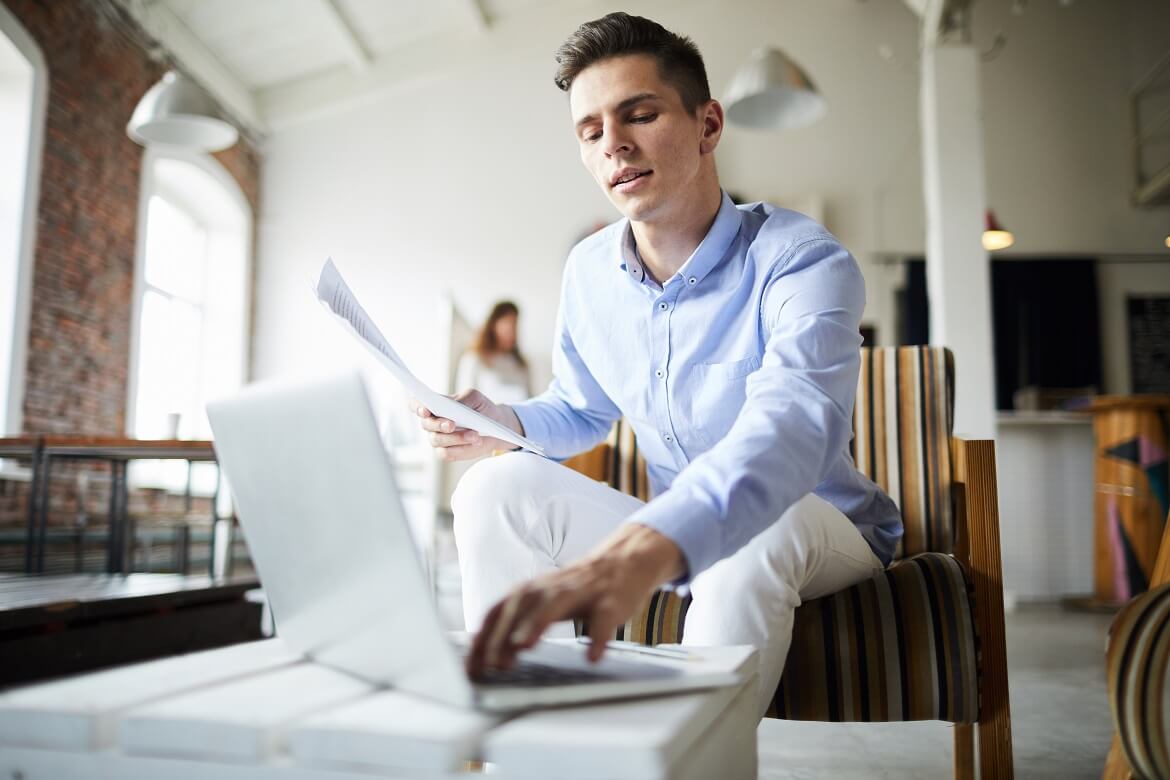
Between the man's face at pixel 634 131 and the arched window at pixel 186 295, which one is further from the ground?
the arched window at pixel 186 295

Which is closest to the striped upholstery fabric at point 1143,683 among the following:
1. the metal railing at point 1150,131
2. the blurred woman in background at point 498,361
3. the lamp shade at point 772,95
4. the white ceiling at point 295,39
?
the lamp shade at point 772,95

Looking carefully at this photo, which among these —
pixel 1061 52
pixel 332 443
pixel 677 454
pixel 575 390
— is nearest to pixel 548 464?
pixel 677 454

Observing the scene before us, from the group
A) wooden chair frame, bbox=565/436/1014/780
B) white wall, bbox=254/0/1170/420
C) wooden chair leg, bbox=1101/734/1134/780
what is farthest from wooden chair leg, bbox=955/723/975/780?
white wall, bbox=254/0/1170/420

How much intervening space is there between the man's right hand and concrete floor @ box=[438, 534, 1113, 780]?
0.93 meters

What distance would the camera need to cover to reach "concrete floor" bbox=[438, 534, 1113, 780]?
6.06 ft

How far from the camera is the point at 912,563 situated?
1363 mm

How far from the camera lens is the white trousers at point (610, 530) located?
103cm

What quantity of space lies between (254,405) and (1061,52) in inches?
299

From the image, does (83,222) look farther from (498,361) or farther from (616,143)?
(616,143)

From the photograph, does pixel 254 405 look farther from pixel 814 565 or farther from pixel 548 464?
pixel 814 565

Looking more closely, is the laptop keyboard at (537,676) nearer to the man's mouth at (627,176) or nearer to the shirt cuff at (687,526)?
the shirt cuff at (687,526)

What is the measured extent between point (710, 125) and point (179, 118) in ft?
12.0

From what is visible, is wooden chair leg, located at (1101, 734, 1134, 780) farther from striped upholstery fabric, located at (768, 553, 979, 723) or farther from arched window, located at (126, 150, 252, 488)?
arched window, located at (126, 150, 252, 488)

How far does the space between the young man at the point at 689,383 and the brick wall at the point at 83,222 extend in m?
4.34
